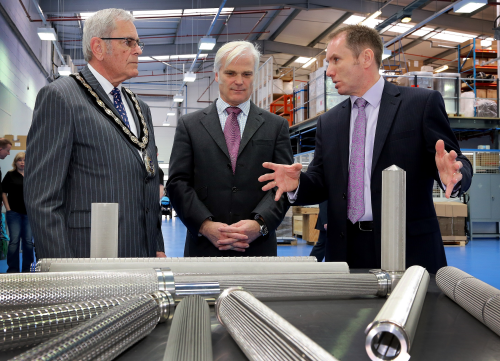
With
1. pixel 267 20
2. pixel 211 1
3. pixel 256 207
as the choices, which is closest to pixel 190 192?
pixel 256 207

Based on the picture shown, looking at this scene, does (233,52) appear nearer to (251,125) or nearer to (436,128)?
(251,125)

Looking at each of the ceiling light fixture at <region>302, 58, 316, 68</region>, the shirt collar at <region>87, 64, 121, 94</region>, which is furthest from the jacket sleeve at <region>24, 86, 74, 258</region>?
the ceiling light fixture at <region>302, 58, 316, 68</region>

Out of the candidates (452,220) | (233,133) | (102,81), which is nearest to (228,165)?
(233,133)

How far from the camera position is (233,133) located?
2.00 m

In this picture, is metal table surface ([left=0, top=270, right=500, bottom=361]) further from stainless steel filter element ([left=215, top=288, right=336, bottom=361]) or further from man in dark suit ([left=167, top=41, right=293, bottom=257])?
man in dark suit ([left=167, top=41, right=293, bottom=257])

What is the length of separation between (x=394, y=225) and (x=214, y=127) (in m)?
1.11

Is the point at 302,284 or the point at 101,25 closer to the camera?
the point at 302,284

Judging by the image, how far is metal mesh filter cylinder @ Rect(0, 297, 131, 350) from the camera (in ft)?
1.98

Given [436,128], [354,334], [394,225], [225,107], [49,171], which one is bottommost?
[354,334]

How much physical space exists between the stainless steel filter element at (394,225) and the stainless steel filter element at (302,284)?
59 millimetres

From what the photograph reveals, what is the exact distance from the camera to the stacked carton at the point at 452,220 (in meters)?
8.61

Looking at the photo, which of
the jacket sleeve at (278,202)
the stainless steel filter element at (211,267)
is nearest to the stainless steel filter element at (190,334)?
the stainless steel filter element at (211,267)

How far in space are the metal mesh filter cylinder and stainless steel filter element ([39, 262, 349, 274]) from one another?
10.4 inches

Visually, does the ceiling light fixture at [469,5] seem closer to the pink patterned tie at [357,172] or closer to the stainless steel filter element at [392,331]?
the pink patterned tie at [357,172]
